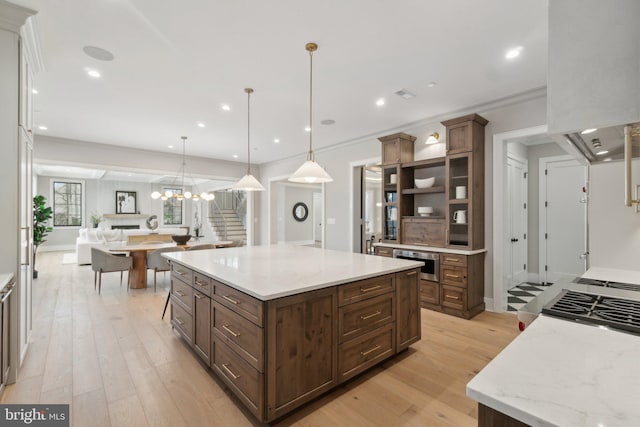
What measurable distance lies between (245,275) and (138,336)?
186 centimetres

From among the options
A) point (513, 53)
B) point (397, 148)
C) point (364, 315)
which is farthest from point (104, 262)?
point (513, 53)

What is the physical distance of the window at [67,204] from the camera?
10.6 m

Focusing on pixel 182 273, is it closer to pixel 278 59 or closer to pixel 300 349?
pixel 300 349

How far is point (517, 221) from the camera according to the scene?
5.17 m

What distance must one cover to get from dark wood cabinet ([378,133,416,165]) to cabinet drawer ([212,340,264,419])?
3490 mm

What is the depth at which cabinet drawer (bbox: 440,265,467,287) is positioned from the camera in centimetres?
363

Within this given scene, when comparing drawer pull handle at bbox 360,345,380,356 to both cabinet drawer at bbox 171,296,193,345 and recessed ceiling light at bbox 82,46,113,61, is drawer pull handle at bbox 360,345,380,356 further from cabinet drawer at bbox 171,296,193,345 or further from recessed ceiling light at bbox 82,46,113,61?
recessed ceiling light at bbox 82,46,113,61

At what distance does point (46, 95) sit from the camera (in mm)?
3645

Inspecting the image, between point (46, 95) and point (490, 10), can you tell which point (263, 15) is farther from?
point (46, 95)

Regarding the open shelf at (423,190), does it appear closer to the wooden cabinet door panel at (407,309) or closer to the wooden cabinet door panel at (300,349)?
the wooden cabinet door panel at (407,309)

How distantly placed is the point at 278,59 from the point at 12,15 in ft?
6.31

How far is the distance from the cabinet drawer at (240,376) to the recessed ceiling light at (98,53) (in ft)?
8.90

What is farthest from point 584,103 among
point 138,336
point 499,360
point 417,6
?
point 138,336

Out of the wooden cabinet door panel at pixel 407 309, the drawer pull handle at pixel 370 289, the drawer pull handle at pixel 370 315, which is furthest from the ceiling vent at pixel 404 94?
the drawer pull handle at pixel 370 315
